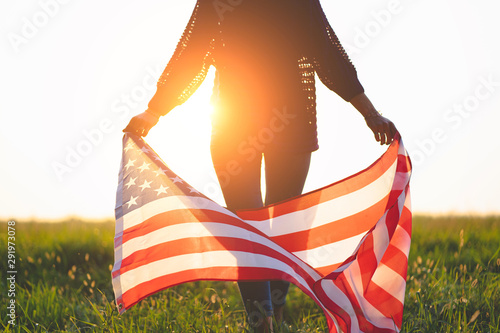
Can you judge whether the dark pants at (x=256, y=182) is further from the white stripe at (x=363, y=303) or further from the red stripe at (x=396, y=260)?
the red stripe at (x=396, y=260)

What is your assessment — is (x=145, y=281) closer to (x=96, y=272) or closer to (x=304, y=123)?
(x=304, y=123)

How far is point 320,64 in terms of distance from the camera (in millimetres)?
2783

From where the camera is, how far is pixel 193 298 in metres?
3.71

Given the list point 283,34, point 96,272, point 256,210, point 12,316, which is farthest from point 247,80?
point 96,272

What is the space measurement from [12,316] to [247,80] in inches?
91.8

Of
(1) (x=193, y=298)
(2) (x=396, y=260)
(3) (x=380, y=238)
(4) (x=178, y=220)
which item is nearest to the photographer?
(3) (x=380, y=238)

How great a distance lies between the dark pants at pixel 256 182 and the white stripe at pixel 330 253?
1.07 ft

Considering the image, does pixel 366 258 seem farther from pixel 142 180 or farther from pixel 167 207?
pixel 142 180

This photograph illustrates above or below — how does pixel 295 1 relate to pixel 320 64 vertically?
above

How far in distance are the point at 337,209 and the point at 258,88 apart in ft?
3.03

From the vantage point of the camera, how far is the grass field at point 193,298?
112 inches

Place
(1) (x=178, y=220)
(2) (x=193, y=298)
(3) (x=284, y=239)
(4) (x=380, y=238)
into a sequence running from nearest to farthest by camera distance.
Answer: (4) (x=380, y=238) → (1) (x=178, y=220) → (3) (x=284, y=239) → (2) (x=193, y=298)

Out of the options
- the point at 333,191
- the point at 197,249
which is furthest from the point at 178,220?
the point at 333,191

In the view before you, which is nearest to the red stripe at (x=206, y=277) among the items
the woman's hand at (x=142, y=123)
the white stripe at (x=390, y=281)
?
the white stripe at (x=390, y=281)
